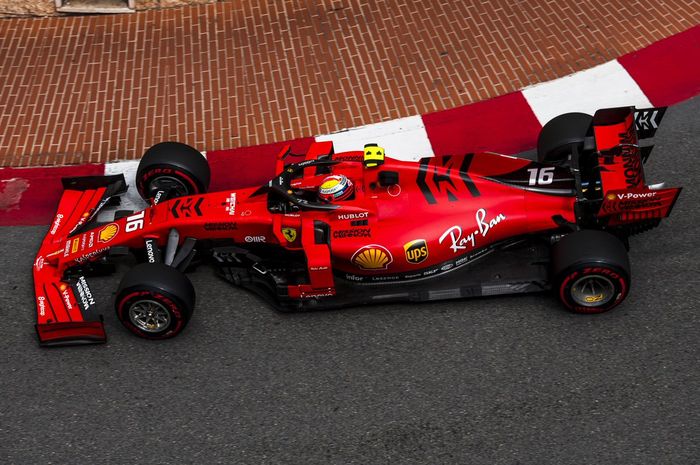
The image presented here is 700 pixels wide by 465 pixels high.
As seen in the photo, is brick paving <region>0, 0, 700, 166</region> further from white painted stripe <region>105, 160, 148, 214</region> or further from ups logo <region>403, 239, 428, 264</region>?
ups logo <region>403, 239, 428, 264</region>

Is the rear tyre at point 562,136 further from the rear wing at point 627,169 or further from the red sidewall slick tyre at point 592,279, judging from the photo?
the red sidewall slick tyre at point 592,279

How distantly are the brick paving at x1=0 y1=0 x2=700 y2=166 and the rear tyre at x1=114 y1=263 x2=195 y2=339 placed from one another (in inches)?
92.7

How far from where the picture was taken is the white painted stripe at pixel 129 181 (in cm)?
800

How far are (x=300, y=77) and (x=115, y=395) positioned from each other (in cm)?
407

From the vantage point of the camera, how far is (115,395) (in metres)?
6.45

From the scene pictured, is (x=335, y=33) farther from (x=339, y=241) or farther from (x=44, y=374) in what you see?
(x=44, y=374)

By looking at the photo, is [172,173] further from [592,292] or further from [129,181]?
[592,292]

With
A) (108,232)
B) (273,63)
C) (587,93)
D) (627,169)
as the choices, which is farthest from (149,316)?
(587,93)

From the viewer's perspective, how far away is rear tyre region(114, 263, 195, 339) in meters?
6.40

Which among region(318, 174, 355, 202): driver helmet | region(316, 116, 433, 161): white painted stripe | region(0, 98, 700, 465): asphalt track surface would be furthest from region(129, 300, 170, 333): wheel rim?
region(316, 116, 433, 161): white painted stripe

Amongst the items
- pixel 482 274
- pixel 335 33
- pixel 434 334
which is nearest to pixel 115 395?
pixel 434 334

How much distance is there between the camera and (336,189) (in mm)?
6707

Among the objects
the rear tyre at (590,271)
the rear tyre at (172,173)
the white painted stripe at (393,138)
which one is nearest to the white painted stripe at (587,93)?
the white painted stripe at (393,138)

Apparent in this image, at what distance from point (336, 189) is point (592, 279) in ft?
6.75
